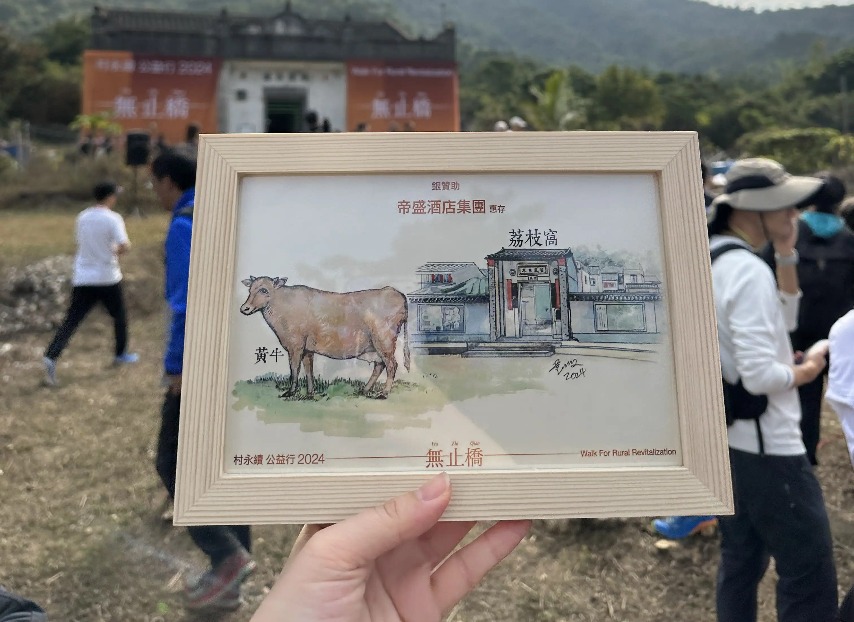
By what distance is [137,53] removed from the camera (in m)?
18.7

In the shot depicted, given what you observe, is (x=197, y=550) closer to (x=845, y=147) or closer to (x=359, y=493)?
(x=359, y=493)

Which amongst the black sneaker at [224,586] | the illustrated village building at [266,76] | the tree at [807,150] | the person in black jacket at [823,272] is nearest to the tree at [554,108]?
the illustrated village building at [266,76]

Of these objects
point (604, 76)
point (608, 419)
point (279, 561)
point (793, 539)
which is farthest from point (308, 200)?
point (604, 76)

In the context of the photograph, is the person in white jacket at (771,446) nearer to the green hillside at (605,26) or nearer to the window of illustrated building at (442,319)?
the window of illustrated building at (442,319)

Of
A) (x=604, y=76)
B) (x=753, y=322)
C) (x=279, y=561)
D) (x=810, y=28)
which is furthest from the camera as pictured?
(x=810, y=28)

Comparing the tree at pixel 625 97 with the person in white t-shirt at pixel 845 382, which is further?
the tree at pixel 625 97

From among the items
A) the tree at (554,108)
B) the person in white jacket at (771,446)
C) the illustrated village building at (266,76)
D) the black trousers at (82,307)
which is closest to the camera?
the person in white jacket at (771,446)

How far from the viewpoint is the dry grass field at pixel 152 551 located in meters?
2.40

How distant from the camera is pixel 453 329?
40.0 inches

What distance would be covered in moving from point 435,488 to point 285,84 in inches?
832

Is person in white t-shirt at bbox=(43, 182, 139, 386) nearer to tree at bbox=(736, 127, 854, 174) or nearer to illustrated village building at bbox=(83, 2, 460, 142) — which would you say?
illustrated village building at bbox=(83, 2, 460, 142)

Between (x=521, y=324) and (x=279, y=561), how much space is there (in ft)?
7.00
